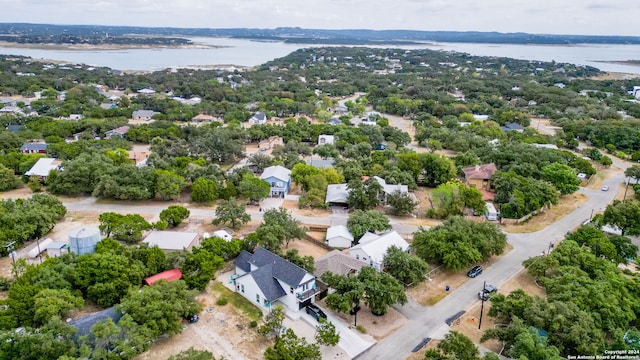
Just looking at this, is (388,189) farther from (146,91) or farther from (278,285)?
(146,91)

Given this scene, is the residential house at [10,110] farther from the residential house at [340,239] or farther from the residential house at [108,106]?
the residential house at [340,239]

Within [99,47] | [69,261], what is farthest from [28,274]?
[99,47]

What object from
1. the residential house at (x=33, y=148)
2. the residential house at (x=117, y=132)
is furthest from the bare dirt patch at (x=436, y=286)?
the residential house at (x=117, y=132)

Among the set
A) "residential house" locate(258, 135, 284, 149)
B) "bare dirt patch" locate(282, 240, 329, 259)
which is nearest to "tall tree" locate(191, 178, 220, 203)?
"bare dirt patch" locate(282, 240, 329, 259)


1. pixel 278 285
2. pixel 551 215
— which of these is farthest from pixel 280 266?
pixel 551 215

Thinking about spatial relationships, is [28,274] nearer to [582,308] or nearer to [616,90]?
[582,308]

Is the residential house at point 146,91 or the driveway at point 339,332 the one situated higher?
the residential house at point 146,91
